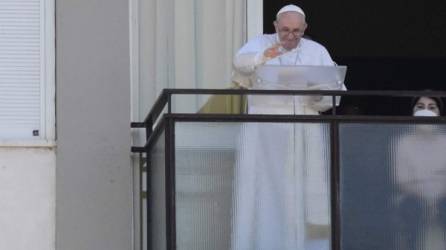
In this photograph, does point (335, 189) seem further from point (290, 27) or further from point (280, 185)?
point (290, 27)

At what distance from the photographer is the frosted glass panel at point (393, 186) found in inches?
308

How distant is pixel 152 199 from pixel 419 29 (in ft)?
24.2

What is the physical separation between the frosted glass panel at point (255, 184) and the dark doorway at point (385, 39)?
7.11m

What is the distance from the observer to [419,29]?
15078 mm

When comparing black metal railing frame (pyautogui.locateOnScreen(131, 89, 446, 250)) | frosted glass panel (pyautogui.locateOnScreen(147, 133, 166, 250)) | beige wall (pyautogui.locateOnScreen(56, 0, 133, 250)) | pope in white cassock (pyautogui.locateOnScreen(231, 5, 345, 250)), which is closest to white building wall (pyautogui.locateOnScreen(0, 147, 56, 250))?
beige wall (pyautogui.locateOnScreen(56, 0, 133, 250))

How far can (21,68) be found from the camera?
8.91 m

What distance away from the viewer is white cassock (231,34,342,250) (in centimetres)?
777

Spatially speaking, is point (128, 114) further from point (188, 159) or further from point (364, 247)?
point (364, 247)

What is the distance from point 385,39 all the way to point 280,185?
25.5 ft

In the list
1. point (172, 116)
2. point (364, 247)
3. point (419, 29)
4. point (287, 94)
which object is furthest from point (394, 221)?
point (419, 29)

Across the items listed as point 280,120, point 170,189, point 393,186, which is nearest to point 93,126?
point 170,189

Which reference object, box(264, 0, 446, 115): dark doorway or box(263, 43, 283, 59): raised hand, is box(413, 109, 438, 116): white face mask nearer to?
box(263, 43, 283, 59): raised hand

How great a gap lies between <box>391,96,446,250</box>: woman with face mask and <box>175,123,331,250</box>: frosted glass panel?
471mm

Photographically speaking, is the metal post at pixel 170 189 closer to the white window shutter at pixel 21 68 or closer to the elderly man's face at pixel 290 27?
the elderly man's face at pixel 290 27
